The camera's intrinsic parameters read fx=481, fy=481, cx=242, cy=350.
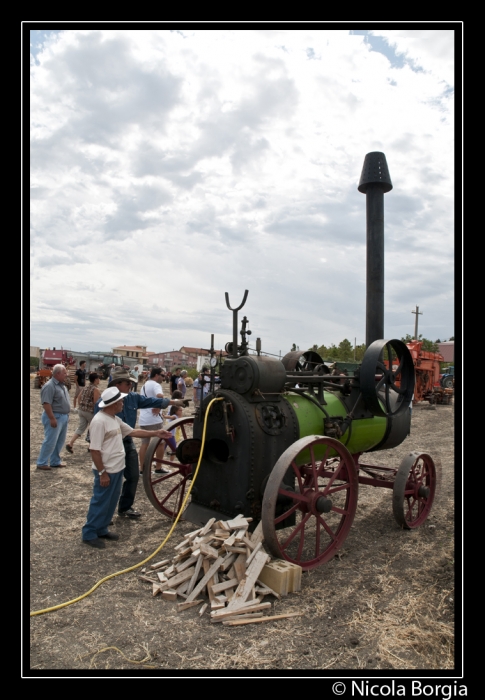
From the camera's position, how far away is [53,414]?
762 centimetres

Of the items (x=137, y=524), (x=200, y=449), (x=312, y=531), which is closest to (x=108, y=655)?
(x=200, y=449)

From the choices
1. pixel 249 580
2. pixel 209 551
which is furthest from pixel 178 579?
pixel 249 580

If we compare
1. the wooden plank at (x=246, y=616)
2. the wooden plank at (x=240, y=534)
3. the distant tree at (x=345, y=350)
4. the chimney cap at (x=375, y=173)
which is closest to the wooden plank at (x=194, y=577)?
the wooden plank at (x=240, y=534)

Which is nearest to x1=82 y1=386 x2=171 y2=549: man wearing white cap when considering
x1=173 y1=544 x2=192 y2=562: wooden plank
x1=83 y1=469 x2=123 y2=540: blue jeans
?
x1=83 y1=469 x2=123 y2=540: blue jeans

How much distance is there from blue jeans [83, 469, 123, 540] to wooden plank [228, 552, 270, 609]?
1.69m

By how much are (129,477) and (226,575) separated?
7.57 ft

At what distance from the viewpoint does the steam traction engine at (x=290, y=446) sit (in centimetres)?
449

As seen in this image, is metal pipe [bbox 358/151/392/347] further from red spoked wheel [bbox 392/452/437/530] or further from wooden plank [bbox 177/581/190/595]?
wooden plank [bbox 177/581/190/595]

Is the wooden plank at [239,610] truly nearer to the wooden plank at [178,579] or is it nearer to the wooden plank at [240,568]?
the wooden plank at [240,568]

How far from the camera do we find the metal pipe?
8203 millimetres

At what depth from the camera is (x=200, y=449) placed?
5.04 m

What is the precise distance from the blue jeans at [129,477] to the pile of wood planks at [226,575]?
5.57 ft

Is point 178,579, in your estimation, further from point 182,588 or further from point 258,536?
point 258,536

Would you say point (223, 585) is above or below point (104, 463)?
below
